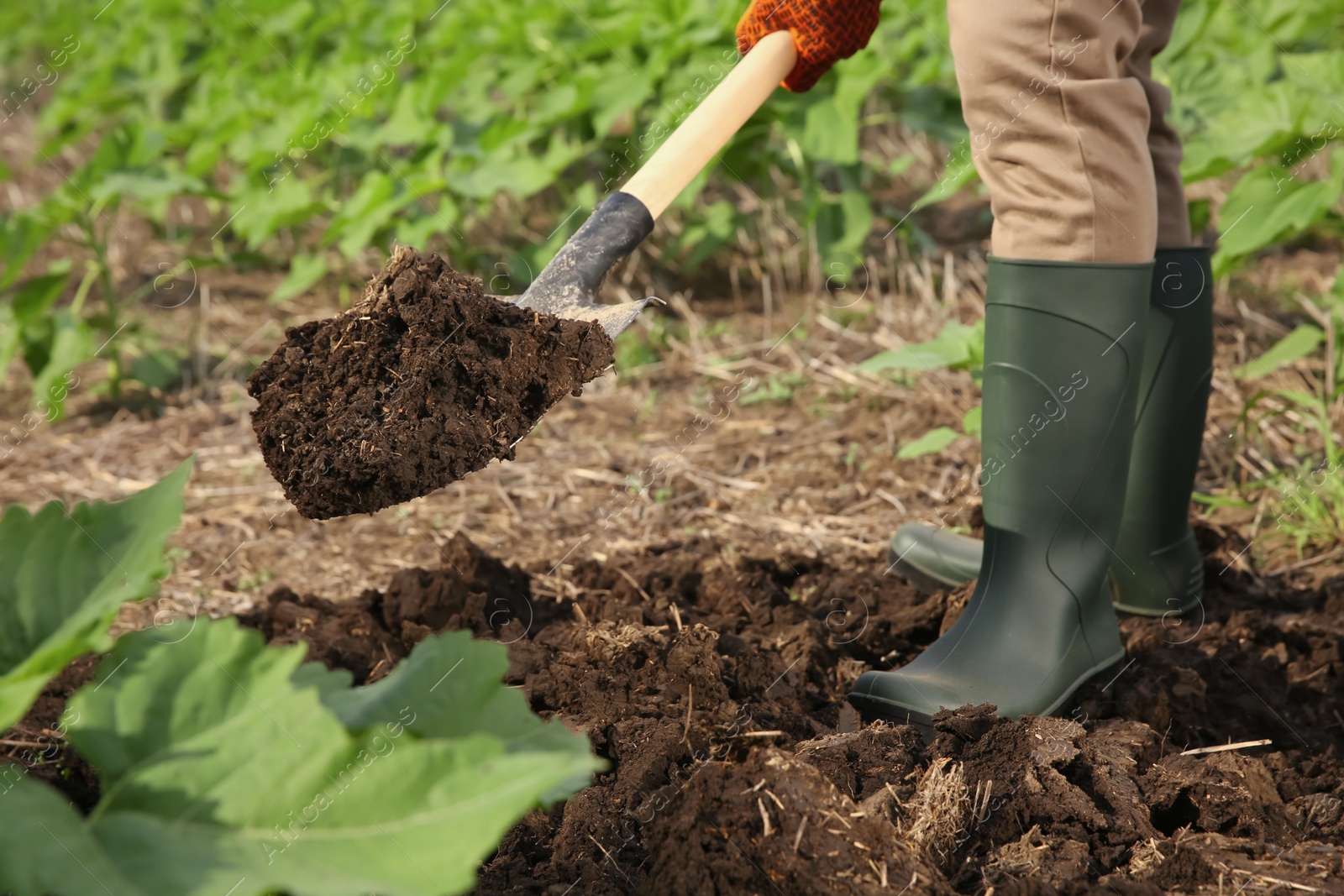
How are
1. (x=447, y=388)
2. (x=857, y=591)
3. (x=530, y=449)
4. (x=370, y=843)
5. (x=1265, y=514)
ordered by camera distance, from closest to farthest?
(x=370, y=843), (x=447, y=388), (x=857, y=591), (x=1265, y=514), (x=530, y=449)

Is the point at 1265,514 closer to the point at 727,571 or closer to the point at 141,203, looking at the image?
the point at 727,571

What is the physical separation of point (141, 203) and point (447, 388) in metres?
3.69

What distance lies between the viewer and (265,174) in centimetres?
408

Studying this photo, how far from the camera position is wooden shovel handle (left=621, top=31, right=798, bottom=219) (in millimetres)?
1746

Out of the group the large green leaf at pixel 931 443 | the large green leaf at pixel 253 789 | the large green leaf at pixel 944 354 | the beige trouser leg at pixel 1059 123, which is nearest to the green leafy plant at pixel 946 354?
the large green leaf at pixel 944 354

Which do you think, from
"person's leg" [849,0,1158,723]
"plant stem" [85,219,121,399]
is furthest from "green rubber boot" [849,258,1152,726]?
"plant stem" [85,219,121,399]

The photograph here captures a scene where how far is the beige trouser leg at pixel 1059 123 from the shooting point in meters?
1.50

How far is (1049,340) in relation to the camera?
163 cm

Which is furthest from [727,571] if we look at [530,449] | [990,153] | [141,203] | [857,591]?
[141,203]

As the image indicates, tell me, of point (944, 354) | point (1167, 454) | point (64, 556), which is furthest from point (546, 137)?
point (64, 556)

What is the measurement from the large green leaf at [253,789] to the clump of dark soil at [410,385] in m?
0.59

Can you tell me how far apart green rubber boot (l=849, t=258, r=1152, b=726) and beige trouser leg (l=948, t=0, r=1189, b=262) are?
0.06 metres

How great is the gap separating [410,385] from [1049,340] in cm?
94

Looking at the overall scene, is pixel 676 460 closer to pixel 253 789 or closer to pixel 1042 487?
pixel 1042 487
